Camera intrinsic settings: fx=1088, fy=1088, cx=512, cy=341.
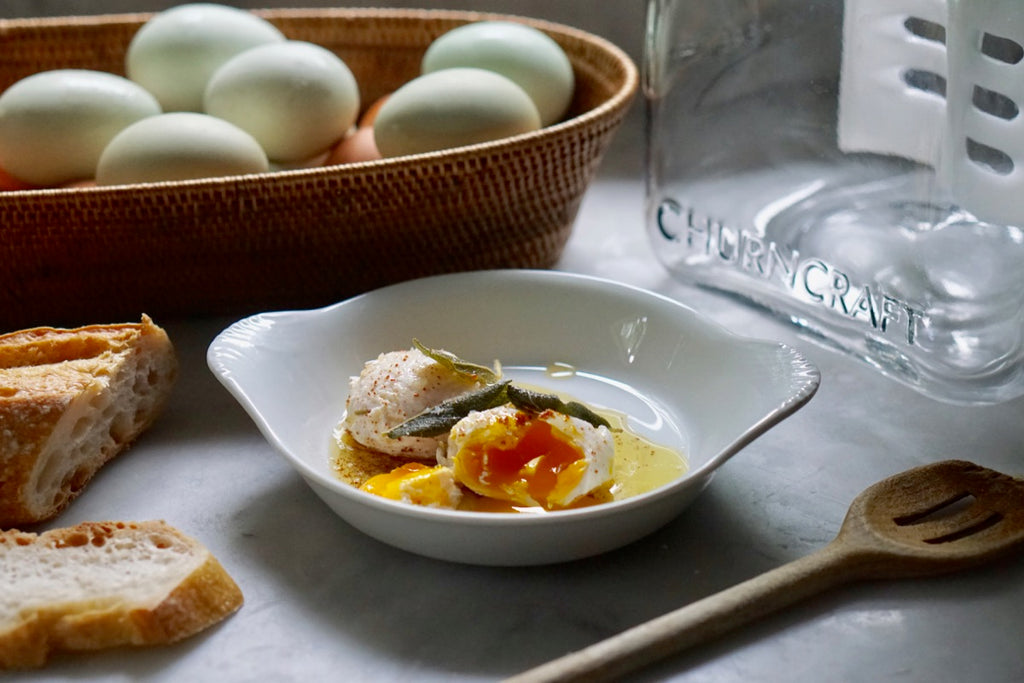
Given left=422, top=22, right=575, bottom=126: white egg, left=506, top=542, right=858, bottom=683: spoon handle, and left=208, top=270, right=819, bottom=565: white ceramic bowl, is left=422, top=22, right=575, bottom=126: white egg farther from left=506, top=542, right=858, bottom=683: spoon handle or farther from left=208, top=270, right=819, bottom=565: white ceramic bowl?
left=506, top=542, right=858, bottom=683: spoon handle

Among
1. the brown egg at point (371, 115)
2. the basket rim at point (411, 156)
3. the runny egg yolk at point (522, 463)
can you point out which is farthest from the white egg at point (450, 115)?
the runny egg yolk at point (522, 463)

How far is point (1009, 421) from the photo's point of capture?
1051 millimetres

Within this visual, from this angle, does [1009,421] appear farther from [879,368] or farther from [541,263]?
[541,263]

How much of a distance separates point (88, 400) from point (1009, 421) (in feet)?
2.80

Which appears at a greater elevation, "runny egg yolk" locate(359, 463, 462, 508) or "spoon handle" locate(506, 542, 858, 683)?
"runny egg yolk" locate(359, 463, 462, 508)

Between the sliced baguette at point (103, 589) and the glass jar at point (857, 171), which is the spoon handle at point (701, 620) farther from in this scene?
the glass jar at point (857, 171)

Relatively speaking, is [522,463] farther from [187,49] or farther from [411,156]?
[187,49]

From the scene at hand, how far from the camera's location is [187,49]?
136 centimetres

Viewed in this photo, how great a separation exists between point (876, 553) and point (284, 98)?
2.68 ft

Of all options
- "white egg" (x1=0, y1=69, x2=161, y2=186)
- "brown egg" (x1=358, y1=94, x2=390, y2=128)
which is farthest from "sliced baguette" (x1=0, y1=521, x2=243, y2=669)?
→ "brown egg" (x1=358, y1=94, x2=390, y2=128)

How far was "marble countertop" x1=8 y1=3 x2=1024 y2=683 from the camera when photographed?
757 millimetres

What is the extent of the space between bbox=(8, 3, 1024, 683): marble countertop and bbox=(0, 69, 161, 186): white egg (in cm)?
34

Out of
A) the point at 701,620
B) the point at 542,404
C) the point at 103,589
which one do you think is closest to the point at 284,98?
the point at 542,404

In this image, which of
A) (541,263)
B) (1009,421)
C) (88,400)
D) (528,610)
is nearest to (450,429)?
(528,610)
